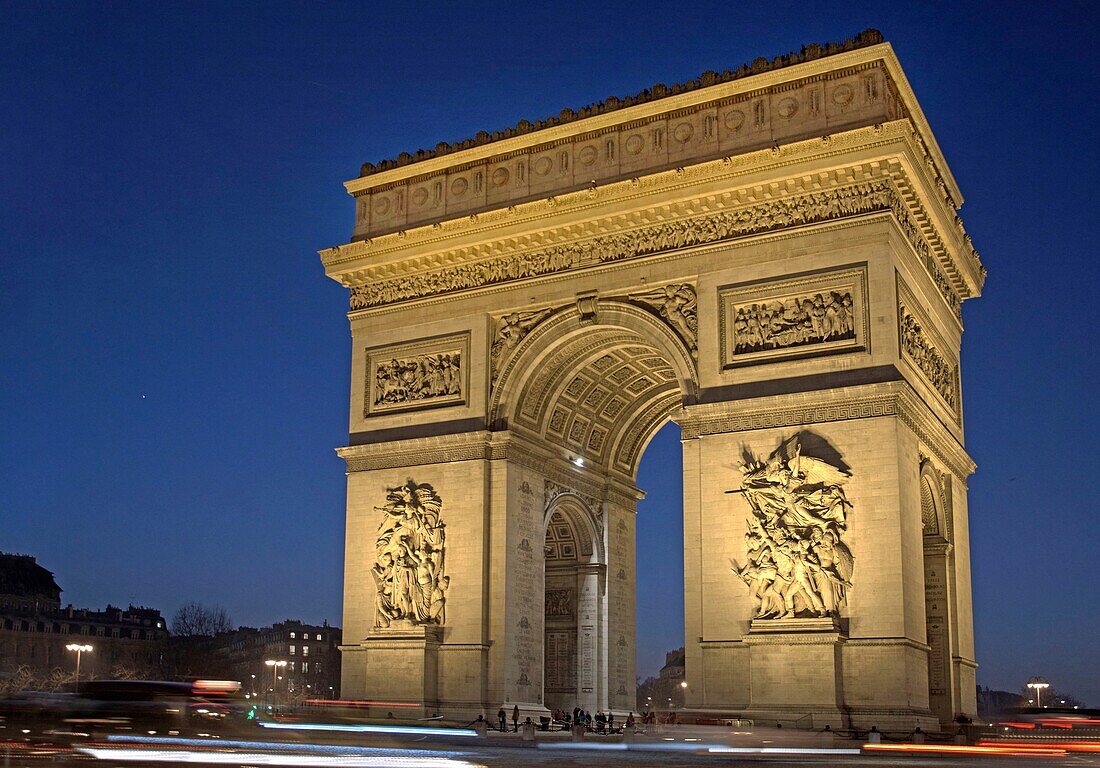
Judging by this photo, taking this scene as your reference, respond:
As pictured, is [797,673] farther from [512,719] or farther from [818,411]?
[512,719]

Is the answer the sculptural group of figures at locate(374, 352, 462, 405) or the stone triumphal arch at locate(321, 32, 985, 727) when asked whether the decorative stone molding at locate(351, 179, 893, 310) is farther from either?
the sculptural group of figures at locate(374, 352, 462, 405)

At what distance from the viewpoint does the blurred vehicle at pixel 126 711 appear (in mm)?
16484

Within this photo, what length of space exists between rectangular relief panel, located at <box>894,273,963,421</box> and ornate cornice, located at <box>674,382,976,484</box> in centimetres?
119

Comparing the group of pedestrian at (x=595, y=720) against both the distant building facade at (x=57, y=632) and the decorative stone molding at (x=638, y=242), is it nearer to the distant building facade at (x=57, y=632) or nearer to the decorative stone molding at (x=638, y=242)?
the decorative stone molding at (x=638, y=242)

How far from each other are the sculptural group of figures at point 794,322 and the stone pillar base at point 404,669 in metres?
10.7

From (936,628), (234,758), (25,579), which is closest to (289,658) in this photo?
(25,579)

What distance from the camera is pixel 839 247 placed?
2895 centimetres

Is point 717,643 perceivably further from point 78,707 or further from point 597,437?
point 78,707

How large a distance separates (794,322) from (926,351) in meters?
4.65

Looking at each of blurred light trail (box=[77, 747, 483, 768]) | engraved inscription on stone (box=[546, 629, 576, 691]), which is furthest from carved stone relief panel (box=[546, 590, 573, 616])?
blurred light trail (box=[77, 747, 483, 768])

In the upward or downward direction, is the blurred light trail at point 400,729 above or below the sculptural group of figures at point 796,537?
below

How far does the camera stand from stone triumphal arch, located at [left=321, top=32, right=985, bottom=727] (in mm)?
27625

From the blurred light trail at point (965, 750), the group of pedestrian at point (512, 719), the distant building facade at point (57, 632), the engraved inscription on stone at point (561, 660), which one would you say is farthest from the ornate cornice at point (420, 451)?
the distant building facade at point (57, 632)

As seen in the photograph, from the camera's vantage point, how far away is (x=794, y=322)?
29156 millimetres
